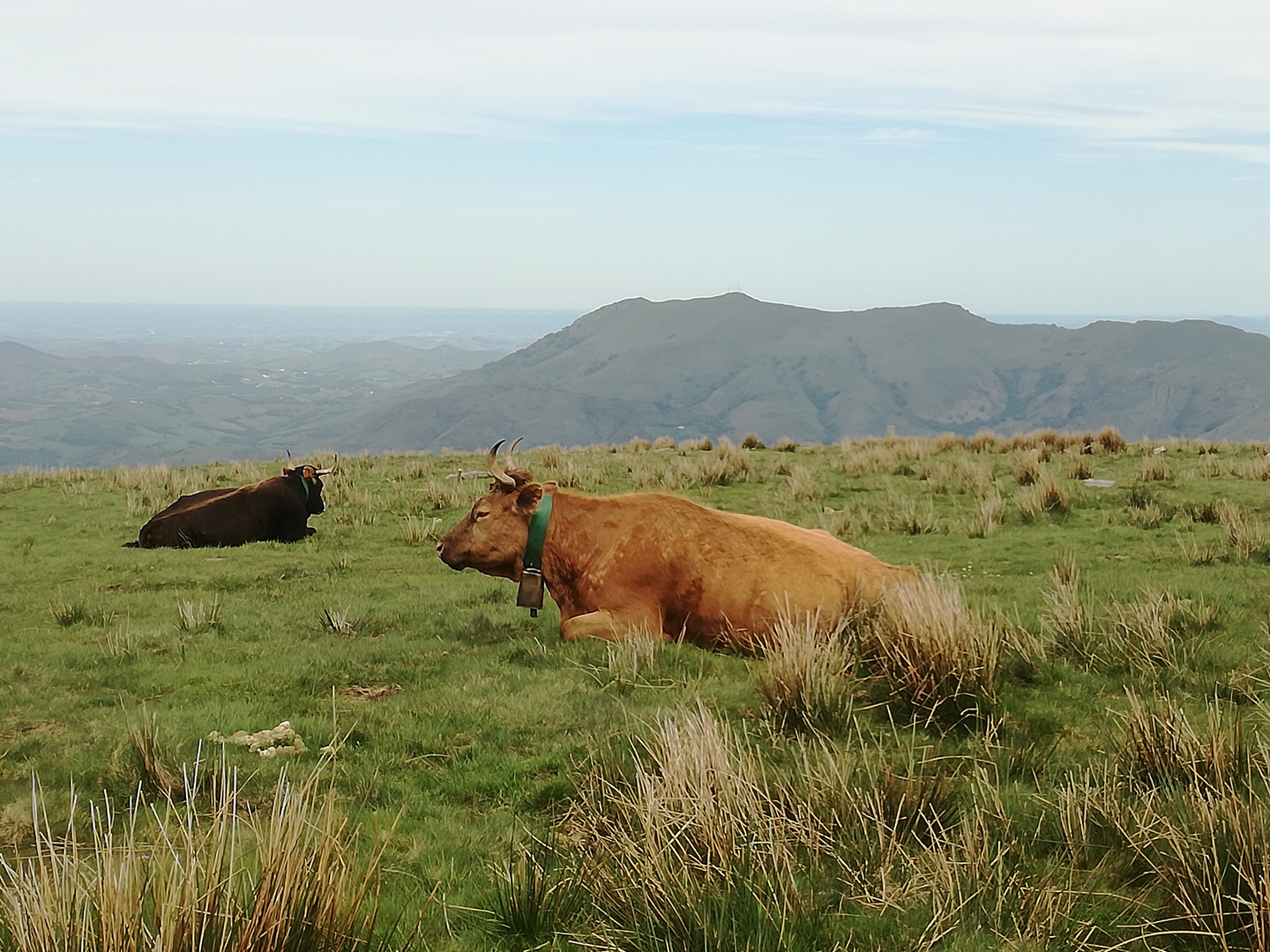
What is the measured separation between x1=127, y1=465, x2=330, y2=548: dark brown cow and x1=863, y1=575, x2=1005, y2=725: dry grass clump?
431 inches

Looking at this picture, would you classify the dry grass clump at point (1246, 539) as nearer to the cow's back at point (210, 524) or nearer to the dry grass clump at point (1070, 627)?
the dry grass clump at point (1070, 627)

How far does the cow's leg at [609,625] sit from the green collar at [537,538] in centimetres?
72

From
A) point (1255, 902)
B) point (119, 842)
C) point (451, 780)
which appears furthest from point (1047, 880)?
point (119, 842)

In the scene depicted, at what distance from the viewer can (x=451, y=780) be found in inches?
206

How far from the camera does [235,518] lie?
48.8 feet

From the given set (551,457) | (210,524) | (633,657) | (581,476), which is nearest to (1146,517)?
(633,657)

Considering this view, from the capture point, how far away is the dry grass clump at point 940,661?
19.0 ft

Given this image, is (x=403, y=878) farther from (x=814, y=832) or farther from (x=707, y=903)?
(x=814, y=832)

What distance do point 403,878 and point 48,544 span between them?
1301 cm

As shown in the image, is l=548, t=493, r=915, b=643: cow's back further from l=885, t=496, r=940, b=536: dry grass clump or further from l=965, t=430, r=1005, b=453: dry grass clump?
l=965, t=430, r=1005, b=453: dry grass clump

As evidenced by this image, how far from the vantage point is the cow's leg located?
7.70 m

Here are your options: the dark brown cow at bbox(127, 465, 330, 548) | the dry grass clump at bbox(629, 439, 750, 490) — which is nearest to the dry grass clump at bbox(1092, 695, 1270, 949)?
the dark brown cow at bbox(127, 465, 330, 548)

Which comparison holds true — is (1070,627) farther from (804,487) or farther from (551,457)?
(551,457)

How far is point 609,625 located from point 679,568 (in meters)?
0.68
